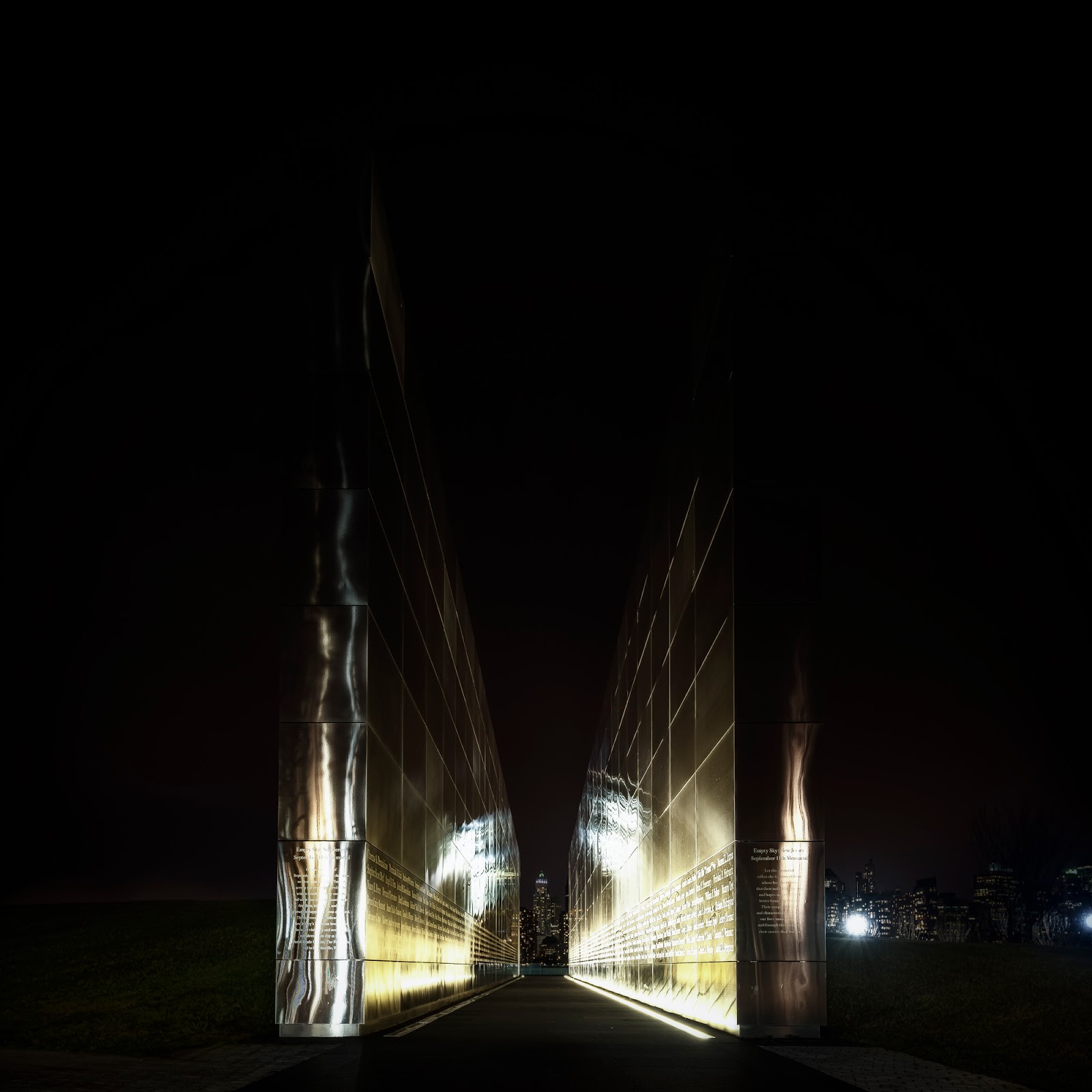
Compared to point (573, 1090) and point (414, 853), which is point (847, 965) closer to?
point (414, 853)

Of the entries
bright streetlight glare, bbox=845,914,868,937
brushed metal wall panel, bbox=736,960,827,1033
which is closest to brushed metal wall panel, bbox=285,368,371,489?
brushed metal wall panel, bbox=736,960,827,1033

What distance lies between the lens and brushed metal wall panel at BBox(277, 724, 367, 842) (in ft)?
43.2

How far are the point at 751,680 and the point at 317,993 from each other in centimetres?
561

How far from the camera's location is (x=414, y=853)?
19047mm

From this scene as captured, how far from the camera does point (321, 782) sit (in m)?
13.3

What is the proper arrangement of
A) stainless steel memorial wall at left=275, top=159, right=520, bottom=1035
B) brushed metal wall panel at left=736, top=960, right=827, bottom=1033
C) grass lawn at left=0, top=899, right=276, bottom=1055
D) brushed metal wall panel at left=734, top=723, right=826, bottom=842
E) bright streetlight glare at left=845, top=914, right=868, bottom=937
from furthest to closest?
1. bright streetlight glare at left=845, top=914, right=868, bottom=937
2. grass lawn at left=0, top=899, right=276, bottom=1055
3. brushed metal wall panel at left=734, top=723, right=826, bottom=842
4. stainless steel memorial wall at left=275, top=159, right=520, bottom=1035
5. brushed metal wall panel at left=736, top=960, right=827, bottom=1033

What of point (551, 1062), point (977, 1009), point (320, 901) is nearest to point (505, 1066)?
point (551, 1062)

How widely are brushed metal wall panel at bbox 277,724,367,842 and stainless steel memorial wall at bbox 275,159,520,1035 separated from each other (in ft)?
0.05

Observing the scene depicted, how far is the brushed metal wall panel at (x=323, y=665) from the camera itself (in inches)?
533

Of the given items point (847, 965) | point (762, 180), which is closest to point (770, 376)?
point (762, 180)

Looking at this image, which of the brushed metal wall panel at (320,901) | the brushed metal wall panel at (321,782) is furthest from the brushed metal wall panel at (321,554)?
the brushed metal wall panel at (320,901)

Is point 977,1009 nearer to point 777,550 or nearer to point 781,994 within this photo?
point 781,994

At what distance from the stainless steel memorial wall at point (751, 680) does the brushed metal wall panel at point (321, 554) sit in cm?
419

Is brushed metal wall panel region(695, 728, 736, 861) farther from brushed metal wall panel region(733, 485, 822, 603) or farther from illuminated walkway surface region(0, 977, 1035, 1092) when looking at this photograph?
illuminated walkway surface region(0, 977, 1035, 1092)
